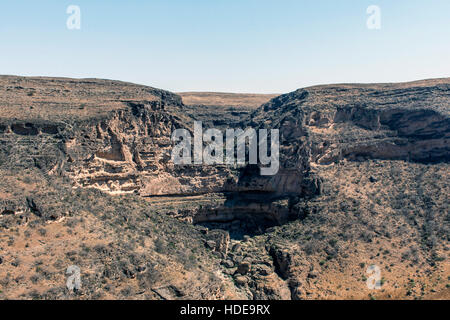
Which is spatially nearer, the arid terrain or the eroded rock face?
the arid terrain

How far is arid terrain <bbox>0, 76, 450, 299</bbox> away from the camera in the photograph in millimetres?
30330

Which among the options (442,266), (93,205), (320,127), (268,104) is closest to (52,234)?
(93,205)

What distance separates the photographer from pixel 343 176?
50.7 m

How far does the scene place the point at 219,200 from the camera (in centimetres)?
5431

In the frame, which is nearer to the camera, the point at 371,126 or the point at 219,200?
the point at 219,200

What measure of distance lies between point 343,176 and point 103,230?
31397 millimetres

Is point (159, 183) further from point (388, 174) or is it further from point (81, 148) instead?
point (388, 174)

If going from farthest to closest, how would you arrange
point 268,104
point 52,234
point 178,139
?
point 268,104 → point 178,139 → point 52,234

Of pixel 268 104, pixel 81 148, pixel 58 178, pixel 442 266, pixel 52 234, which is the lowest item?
pixel 442 266

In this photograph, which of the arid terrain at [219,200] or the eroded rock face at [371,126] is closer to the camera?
the arid terrain at [219,200]

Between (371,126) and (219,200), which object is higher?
(371,126)

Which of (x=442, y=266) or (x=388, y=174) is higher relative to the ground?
(x=388, y=174)

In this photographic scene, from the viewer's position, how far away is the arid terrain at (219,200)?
99.5 ft

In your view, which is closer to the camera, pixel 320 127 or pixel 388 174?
pixel 388 174
